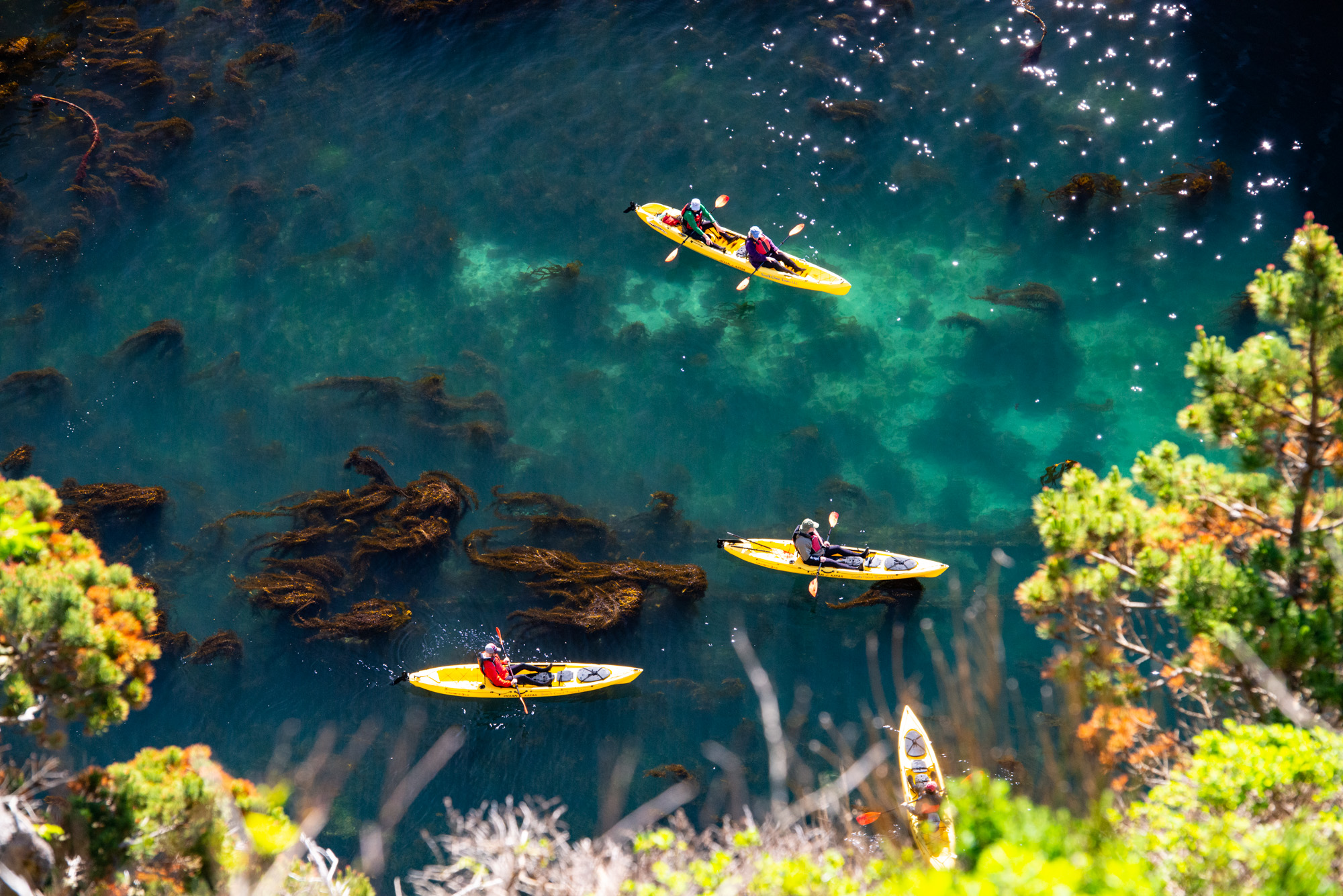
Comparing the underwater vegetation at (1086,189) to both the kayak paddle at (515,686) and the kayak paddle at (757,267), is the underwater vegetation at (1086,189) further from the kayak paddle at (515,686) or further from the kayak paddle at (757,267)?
the kayak paddle at (515,686)

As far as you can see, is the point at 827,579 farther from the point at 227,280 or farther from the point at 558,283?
the point at 227,280

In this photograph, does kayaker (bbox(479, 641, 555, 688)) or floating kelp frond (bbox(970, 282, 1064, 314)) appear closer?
kayaker (bbox(479, 641, 555, 688))

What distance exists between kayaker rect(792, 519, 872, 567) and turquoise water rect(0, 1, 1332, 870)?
2.01 feet

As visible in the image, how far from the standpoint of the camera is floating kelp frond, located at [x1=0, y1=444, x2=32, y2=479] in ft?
50.2

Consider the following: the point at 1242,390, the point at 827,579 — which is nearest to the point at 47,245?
the point at 827,579

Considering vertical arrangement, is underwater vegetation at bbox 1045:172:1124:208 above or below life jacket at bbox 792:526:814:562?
above

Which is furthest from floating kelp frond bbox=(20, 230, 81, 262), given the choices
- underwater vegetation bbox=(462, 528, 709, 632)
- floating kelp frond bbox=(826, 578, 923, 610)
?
floating kelp frond bbox=(826, 578, 923, 610)

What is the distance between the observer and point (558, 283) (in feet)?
53.6

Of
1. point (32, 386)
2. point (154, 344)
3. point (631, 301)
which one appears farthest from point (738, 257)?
point (32, 386)

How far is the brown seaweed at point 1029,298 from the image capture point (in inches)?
598

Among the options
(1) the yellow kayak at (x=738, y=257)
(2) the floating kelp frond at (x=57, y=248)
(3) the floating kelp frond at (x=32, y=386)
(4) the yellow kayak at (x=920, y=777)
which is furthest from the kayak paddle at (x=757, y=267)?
(2) the floating kelp frond at (x=57, y=248)

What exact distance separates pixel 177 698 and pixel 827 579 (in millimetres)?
10596

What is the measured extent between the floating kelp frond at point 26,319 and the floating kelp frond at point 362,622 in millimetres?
9317

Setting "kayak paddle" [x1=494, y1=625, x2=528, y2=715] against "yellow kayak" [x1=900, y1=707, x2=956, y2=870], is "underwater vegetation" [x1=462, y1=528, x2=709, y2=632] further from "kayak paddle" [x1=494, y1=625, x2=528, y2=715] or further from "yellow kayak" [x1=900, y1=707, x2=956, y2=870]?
"yellow kayak" [x1=900, y1=707, x2=956, y2=870]
